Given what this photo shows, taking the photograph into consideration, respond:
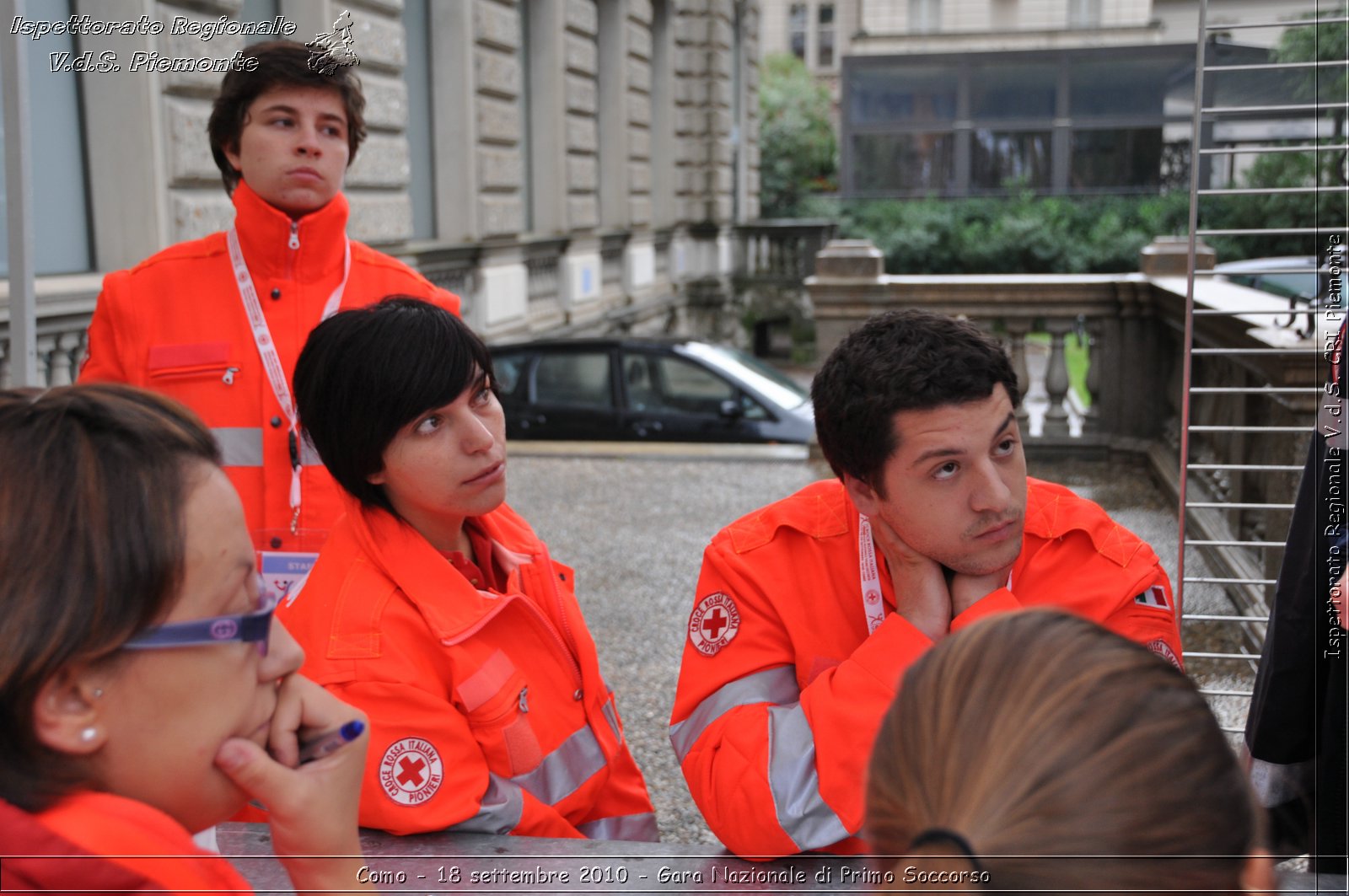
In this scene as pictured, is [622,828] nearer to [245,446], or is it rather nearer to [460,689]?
[460,689]

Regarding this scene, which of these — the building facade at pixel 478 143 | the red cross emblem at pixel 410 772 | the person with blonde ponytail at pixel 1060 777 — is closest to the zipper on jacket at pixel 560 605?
the red cross emblem at pixel 410 772

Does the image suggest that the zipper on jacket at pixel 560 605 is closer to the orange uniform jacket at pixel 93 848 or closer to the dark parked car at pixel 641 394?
the orange uniform jacket at pixel 93 848

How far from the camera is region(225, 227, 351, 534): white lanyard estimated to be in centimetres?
328

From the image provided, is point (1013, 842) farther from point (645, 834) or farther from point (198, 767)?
point (645, 834)

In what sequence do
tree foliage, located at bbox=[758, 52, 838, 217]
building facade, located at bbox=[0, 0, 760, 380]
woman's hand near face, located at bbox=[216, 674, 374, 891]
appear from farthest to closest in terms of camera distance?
tree foliage, located at bbox=[758, 52, 838, 217], building facade, located at bbox=[0, 0, 760, 380], woman's hand near face, located at bbox=[216, 674, 374, 891]

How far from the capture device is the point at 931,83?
3241cm

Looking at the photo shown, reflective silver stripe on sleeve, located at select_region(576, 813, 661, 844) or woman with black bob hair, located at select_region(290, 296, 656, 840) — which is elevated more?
woman with black bob hair, located at select_region(290, 296, 656, 840)

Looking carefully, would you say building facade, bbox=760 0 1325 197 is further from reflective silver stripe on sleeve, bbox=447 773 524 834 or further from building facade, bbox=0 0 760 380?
reflective silver stripe on sleeve, bbox=447 773 524 834

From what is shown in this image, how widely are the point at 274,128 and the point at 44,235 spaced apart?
4.08 meters

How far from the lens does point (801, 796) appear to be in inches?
73.2

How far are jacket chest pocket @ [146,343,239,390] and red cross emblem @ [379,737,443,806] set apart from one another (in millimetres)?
1669

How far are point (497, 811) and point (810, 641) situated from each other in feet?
1.90

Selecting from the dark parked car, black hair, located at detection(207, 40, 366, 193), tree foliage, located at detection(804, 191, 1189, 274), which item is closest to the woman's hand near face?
black hair, located at detection(207, 40, 366, 193)

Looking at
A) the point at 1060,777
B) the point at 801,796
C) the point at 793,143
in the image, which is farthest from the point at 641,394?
the point at 793,143
